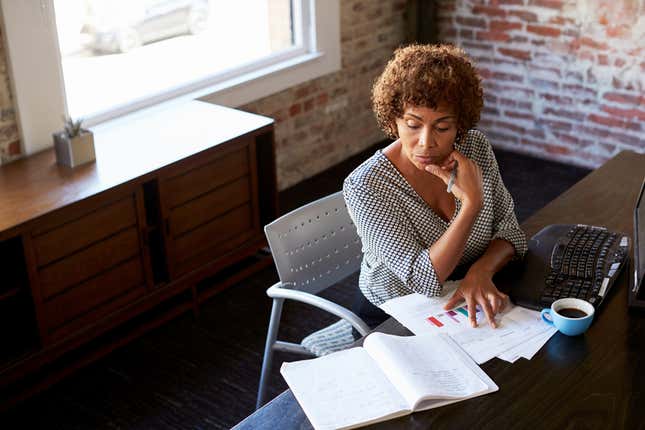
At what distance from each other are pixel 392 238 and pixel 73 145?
154 centimetres

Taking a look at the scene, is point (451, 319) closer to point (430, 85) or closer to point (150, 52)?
point (430, 85)

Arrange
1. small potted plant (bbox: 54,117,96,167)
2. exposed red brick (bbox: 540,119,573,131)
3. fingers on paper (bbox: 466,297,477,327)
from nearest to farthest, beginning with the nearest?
fingers on paper (bbox: 466,297,477,327) → small potted plant (bbox: 54,117,96,167) → exposed red brick (bbox: 540,119,573,131)

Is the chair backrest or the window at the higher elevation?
the window

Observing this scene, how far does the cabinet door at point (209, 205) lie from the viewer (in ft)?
10.9

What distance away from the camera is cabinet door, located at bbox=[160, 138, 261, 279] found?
3.32m

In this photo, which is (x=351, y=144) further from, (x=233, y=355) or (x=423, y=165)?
(x=423, y=165)

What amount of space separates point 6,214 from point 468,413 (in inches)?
70.8

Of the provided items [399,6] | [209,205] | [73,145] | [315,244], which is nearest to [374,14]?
[399,6]

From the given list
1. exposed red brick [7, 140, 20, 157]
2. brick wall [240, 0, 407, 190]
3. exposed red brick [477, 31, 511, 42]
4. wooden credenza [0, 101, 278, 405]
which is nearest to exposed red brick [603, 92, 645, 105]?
exposed red brick [477, 31, 511, 42]

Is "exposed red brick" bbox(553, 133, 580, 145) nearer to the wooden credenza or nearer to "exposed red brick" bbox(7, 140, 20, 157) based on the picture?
the wooden credenza

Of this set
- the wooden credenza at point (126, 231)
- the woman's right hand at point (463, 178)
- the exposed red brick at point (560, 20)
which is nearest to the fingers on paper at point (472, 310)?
the woman's right hand at point (463, 178)

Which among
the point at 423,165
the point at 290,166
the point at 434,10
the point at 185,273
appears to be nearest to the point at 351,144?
the point at 290,166

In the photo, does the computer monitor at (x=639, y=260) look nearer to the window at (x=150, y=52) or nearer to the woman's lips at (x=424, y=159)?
the woman's lips at (x=424, y=159)

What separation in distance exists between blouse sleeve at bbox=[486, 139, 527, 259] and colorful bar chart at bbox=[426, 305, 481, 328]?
31 centimetres
